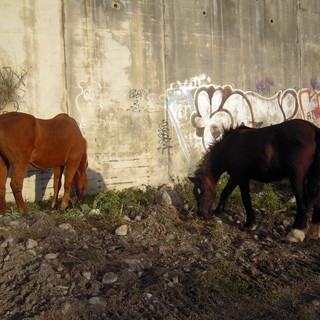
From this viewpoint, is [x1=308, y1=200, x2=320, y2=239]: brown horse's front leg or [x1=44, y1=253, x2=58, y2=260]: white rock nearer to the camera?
[x1=44, y1=253, x2=58, y2=260]: white rock

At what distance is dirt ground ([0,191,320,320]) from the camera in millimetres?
2994

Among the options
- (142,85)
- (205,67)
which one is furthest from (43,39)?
(205,67)

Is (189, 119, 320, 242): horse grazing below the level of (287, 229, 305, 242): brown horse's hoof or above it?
above

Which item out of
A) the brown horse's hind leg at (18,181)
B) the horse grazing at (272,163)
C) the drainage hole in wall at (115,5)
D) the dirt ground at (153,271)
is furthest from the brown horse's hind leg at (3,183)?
the drainage hole in wall at (115,5)

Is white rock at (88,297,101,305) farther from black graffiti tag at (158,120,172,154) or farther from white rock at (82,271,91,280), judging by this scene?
black graffiti tag at (158,120,172,154)

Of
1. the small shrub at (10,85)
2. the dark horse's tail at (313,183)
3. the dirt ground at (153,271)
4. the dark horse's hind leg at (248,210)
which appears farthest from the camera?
the small shrub at (10,85)

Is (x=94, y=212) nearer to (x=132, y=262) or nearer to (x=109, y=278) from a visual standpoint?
(x=132, y=262)

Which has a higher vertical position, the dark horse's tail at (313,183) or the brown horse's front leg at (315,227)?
the dark horse's tail at (313,183)

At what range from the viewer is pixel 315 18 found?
10.7 meters

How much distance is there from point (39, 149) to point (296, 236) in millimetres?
4205

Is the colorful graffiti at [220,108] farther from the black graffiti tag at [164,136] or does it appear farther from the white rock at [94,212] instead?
the white rock at [94,212]

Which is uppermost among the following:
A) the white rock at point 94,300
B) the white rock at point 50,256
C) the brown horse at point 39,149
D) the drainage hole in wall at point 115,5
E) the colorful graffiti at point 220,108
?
the drainage hole in wall at point 115,5

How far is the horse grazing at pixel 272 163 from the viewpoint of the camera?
4754 mm

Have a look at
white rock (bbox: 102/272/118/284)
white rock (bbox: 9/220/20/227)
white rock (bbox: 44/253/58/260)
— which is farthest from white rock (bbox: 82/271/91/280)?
white rock (bbox: 9/220/20/227)
